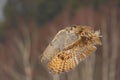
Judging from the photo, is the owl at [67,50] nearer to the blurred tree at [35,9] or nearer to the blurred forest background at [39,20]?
the blurred forest background at [39,20]

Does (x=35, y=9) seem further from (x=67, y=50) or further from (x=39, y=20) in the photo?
(x=67, y=50)

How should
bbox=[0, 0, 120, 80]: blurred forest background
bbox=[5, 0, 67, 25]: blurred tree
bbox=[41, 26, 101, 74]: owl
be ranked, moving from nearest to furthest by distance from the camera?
bbox=[41, 26, 101, 74]: owl < bbox=[0, 0, 120, 80]: blurred forest background < bbox=[5, 0, 67, 25]: blurred tree

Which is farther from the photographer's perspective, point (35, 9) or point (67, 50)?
point (35, 9)

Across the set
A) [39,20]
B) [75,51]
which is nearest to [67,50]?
[75,51]

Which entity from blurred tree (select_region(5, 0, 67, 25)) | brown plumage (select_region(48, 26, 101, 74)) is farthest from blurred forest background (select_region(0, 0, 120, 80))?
brown plumage (select_region(48, 26, 101, 74))

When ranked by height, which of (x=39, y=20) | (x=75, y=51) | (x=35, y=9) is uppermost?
(x=35, y=9)

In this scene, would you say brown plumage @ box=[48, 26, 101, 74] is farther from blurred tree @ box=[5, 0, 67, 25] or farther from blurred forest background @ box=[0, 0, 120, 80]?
blurred tree @ box=[5, 0, 67, 25]

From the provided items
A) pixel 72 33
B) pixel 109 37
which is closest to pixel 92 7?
pixel 109 37

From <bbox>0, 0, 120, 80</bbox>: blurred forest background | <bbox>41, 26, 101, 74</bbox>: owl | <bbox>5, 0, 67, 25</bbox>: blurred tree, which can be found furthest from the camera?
<bbox>5, 0, 67, 25</bbox>: blurred tree

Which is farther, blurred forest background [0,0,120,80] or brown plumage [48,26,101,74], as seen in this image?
blurred forest background [0,0,120,80]

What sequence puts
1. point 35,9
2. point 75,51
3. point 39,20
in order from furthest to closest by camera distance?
point 35,9 → point 39,20 → point 75,51
